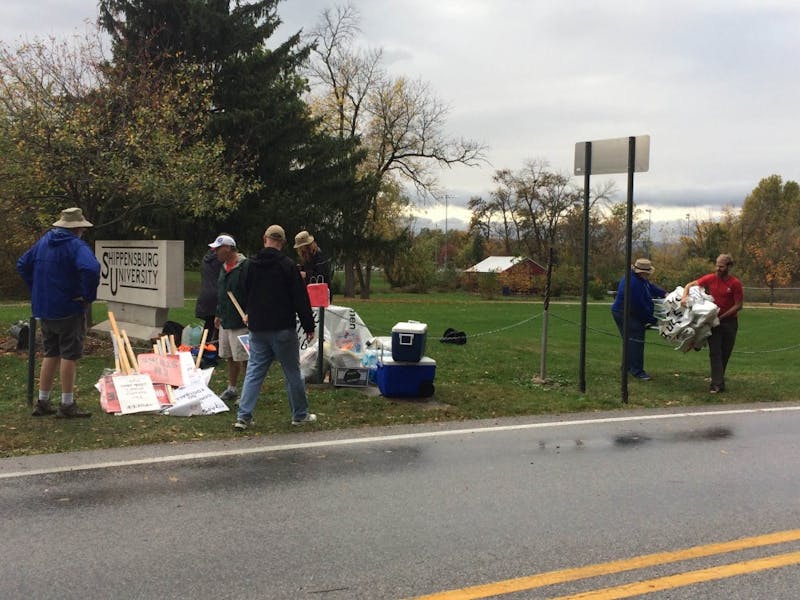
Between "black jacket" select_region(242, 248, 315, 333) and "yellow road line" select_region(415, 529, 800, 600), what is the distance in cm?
376

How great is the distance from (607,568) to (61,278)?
18.4 ft

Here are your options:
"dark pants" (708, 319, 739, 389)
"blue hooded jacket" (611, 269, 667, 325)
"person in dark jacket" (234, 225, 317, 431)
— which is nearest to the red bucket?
"person in dark jacket" (234, 225, 317, 431)

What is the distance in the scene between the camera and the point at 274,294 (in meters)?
6.74

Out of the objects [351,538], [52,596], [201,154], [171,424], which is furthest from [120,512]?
[201,154]

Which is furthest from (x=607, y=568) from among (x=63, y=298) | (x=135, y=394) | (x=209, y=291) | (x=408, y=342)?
(x=209, y=291)

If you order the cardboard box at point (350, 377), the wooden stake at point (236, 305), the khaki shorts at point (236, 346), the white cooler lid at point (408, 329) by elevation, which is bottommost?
the cardboard box at point (350, 377)

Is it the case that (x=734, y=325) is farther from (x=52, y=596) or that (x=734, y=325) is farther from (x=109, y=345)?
(x=109, y=345)

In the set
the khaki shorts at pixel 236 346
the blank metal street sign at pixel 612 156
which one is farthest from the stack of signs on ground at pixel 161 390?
the blank metal street sign at pixel 612 156

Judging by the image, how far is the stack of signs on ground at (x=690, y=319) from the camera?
31.6ft

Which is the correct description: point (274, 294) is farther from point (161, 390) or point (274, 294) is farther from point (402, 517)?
point (402, 517)

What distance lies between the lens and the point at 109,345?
1202cm

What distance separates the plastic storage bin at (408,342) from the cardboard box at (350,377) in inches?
27.0

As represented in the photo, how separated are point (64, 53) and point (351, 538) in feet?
42.9

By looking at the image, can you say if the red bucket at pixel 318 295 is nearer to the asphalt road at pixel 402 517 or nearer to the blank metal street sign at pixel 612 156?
the asphalt road at pixel 402 517
